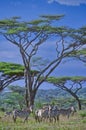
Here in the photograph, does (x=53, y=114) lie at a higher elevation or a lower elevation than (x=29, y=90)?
higher

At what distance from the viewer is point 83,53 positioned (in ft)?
121

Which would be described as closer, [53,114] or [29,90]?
[53,114]

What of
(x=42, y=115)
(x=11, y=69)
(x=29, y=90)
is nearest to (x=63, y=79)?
(x=11, y=69)

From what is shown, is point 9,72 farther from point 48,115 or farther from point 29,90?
point 48,115

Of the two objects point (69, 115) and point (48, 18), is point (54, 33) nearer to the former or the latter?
point (48, 18)

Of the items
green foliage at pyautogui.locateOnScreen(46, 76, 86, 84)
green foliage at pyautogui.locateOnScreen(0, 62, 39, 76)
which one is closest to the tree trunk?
green foliage at pyautogui.locateOnScreen(0, 62, 39, 76)

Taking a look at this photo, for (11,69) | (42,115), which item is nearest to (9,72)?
(11,69)

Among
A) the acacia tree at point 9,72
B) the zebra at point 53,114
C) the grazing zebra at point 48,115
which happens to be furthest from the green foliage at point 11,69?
the zebra at point 53,114

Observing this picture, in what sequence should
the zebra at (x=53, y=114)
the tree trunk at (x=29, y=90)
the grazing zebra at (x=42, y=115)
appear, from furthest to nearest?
the tree trunk at (x=29, y=90) → the grazing zebra at (x=42, y=115) → the zebra at (x=53, y=114)

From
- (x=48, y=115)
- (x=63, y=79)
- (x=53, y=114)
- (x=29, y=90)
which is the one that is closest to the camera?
(x=48, y=115)

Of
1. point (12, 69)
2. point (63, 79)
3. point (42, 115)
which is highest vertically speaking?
point (42, 115)

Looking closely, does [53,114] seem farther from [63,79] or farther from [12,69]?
[63,79]

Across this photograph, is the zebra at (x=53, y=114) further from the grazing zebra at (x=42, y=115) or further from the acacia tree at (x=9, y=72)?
the acacia tree at (x=9, y=72)

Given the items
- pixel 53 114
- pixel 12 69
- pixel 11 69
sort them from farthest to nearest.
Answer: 1. pixel 12 69
2. pixel 11 69
3. pixel 53 114
